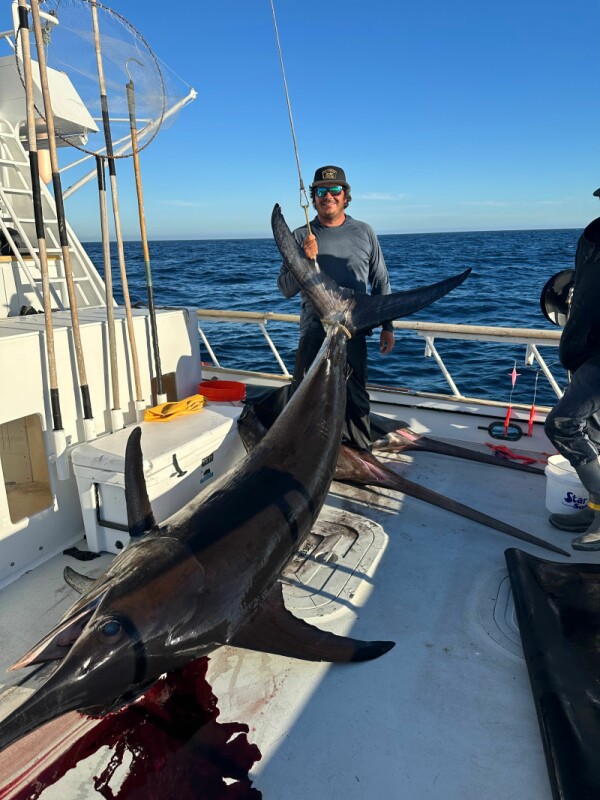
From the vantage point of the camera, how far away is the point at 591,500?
325 centimetres

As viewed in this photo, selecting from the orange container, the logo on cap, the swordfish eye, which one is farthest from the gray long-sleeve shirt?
the swordfish eye

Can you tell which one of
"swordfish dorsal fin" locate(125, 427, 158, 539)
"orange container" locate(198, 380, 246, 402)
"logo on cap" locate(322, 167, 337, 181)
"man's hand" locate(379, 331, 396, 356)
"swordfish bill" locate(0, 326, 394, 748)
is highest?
"logo on cap" locate(322, 167, 337, 181)

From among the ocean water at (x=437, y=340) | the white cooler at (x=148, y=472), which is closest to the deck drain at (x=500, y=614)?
the white cooler at (x=148, y=472)

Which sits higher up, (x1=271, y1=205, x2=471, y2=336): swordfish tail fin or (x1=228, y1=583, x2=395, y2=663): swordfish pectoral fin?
(x1=271, y1=205, x2=471, y2=336): swordfish tail fin

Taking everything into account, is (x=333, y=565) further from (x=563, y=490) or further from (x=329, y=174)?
(x=329, y=174)

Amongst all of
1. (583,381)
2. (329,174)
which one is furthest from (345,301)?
(583,381)

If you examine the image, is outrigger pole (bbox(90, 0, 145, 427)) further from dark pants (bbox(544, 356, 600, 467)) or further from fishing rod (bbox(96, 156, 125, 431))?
dark pants (bbox(544, 356, 600, 467))

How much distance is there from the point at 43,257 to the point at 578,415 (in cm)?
308

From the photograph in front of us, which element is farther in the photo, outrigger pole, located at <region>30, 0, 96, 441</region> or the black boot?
the black boot

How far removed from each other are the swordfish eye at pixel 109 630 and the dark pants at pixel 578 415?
2.52 metres

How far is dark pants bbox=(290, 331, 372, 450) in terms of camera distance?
4.22 meters

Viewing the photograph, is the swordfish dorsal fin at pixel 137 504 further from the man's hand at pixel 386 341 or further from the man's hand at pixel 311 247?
the man's hand at pixel 386 341

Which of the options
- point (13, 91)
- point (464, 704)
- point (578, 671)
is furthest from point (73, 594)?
point (13, 91)

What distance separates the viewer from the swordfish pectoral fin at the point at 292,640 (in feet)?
7.16
